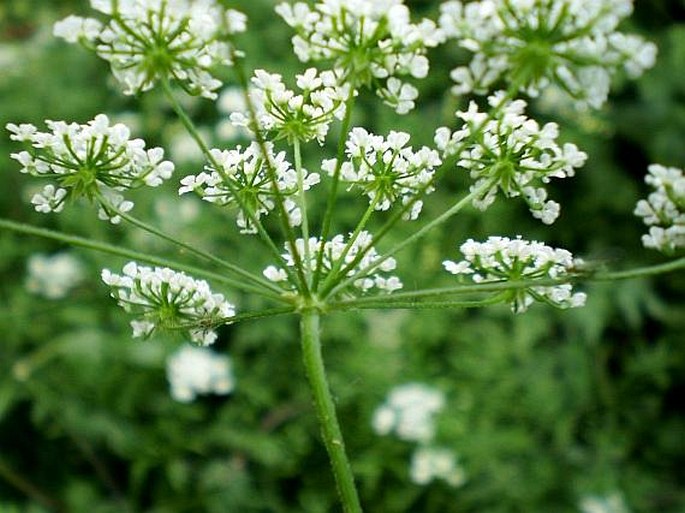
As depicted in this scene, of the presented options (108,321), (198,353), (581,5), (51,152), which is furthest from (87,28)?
(108,321)

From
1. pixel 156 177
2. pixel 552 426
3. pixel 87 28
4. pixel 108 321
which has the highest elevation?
pixel 108 321

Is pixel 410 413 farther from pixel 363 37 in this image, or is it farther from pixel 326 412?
pixel 363 37

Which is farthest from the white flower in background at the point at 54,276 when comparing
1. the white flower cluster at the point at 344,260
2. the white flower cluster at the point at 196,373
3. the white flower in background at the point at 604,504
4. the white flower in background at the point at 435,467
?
the white flower cluster at the point at 344,260

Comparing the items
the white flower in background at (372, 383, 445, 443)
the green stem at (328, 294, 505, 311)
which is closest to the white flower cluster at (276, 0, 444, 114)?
the green stem at (328, 294, 505, 311)

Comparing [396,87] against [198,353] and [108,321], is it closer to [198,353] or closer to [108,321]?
[198,353]

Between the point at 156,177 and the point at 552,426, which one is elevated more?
the point at 552,426

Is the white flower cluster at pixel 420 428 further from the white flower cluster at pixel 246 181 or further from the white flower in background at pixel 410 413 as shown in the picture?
the white flower cluster at pixel 246 181

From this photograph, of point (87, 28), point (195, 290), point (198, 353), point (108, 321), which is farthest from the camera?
point (108, 321)
